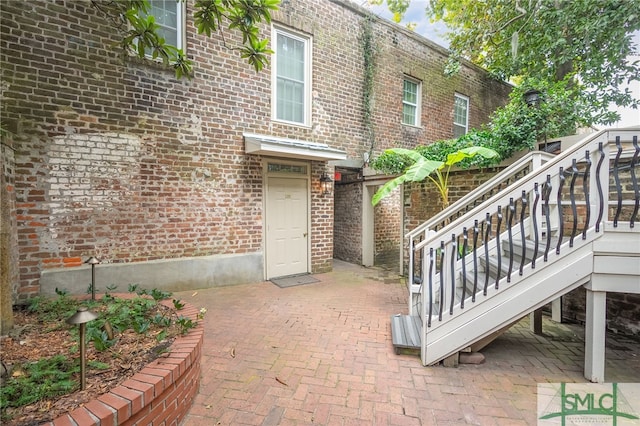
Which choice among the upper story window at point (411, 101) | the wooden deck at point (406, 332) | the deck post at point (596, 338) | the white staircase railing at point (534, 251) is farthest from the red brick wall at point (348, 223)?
the deck post at point (596, 338)

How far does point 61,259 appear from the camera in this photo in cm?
404

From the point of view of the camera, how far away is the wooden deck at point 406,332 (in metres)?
2.85

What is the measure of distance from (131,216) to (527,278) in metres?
5.22

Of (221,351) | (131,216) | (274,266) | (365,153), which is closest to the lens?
(221,351)

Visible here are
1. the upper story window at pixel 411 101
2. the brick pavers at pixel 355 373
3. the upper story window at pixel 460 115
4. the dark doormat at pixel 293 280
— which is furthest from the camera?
the upper story window at pixel 460 115

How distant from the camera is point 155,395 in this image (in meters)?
1.63

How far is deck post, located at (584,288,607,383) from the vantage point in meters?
2.39

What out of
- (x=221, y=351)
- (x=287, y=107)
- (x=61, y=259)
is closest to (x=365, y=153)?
(x=287, y=107)

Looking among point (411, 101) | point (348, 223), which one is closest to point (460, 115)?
point (411, 101)

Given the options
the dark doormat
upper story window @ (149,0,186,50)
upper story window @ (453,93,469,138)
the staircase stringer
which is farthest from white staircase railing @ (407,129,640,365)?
upper story window @ (453,93,469,138)

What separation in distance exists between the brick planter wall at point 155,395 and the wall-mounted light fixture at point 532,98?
5.56m

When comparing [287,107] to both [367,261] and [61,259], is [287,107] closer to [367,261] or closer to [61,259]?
[367,261]

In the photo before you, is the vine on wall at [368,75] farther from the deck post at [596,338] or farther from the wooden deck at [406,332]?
the deck post at [596,338]

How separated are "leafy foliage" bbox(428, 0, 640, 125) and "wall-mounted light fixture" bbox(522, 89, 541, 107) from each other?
475 mm
